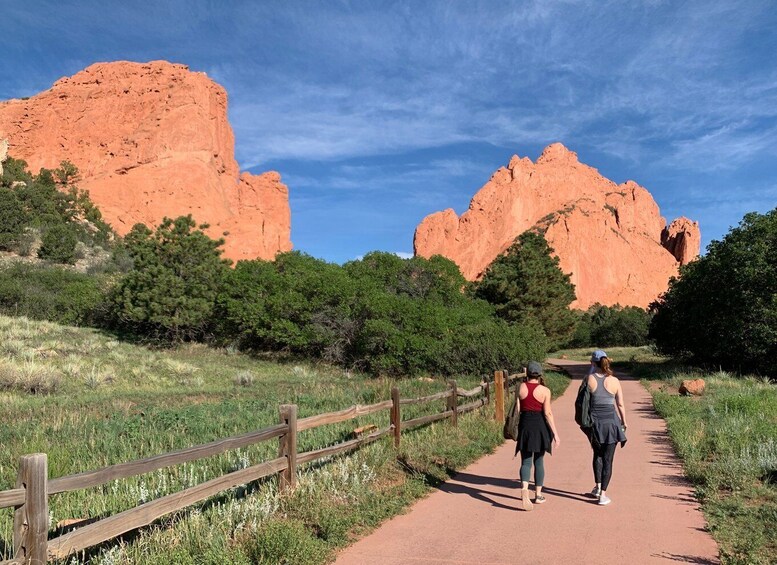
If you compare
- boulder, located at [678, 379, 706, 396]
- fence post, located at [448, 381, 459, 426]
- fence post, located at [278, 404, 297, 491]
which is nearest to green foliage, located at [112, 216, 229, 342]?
fence post, located at [448, 381, 459, 426]

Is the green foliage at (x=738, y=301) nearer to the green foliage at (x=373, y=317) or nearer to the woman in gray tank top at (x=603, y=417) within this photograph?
the green foliage at (x=373, y=317)

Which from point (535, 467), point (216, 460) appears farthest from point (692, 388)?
point (216, 460)

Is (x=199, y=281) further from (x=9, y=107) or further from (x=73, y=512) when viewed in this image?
(x=9, y=107)

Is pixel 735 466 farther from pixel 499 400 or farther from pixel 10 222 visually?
pixel 10 222

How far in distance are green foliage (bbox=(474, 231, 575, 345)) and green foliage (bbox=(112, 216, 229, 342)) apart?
17.9 metres

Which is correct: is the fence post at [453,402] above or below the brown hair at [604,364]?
below

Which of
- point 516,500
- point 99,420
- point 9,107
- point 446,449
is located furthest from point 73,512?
point 9,107

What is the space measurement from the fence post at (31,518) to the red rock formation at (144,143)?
2850 inches

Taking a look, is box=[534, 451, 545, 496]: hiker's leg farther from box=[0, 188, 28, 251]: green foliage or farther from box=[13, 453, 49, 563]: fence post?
box=[0, 188, 28, 251]: green foliage

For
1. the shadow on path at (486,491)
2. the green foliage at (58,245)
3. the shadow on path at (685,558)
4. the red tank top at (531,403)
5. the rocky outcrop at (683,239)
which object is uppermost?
the rocky outcrop at (683,239)

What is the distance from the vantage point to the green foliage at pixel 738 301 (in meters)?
23.4

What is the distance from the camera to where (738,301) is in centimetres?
2438

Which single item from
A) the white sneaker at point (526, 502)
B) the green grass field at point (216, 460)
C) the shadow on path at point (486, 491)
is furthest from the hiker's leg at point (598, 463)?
the green grass field at point (216, 460)

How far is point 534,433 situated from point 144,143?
81.7 m
